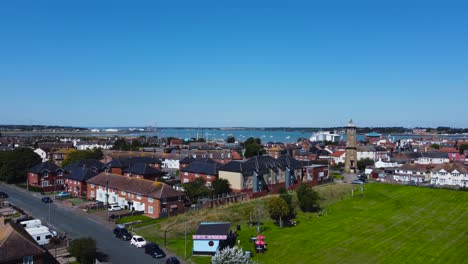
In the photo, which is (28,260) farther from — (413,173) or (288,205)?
(413,173)


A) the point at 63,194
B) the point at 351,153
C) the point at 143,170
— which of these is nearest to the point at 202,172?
the point at 143,170

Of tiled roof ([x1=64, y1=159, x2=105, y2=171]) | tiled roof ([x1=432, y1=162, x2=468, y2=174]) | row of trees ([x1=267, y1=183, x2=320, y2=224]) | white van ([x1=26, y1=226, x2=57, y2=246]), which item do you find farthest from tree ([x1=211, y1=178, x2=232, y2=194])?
tiled roof ([x1=432, y1=162, x2=468, y2=174])

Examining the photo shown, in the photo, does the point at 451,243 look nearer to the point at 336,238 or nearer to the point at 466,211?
the point at 336,238

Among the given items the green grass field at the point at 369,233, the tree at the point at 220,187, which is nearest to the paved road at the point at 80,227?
the green grass field at the point at 369,233

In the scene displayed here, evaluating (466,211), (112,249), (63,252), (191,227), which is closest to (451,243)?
(466,211)

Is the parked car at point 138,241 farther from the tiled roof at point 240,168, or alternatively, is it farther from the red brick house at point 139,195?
the tiled roof at point 240,168
